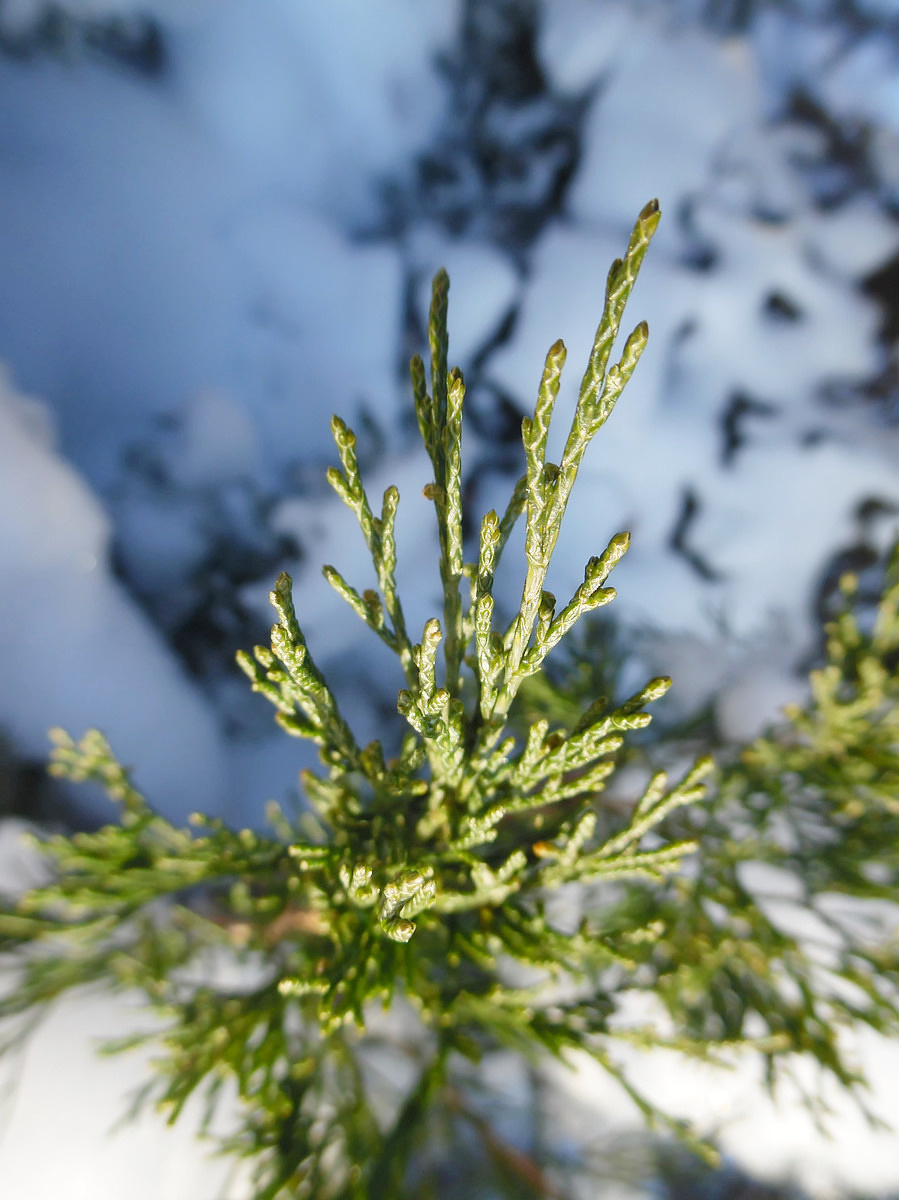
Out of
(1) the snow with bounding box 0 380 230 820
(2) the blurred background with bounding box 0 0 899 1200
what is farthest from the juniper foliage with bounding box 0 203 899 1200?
(2) the blurred background with bounding box 0 0 899 1200

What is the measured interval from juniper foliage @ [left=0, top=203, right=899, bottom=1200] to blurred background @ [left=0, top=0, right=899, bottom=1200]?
713 millimetres

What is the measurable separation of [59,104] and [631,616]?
2674 millimetres

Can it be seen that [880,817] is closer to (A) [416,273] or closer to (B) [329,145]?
(A) [416,273]

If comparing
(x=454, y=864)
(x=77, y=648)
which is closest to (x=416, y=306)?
(x=77, y=648)

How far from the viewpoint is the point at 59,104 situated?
7.10 feet

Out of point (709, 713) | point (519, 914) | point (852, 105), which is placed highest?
point (852, 105)

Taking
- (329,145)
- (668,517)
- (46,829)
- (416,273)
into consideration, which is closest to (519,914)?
(46,829)

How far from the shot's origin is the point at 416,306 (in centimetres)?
256

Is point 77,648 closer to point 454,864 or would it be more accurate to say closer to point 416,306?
point 454,864

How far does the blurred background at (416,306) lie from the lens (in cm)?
219

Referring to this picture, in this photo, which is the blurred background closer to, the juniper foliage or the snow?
the snow

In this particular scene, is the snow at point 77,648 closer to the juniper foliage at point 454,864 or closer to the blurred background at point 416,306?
the blurred background at point 416,306

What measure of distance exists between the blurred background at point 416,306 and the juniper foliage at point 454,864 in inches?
28.1

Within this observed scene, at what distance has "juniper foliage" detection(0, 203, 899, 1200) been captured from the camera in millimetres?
726
